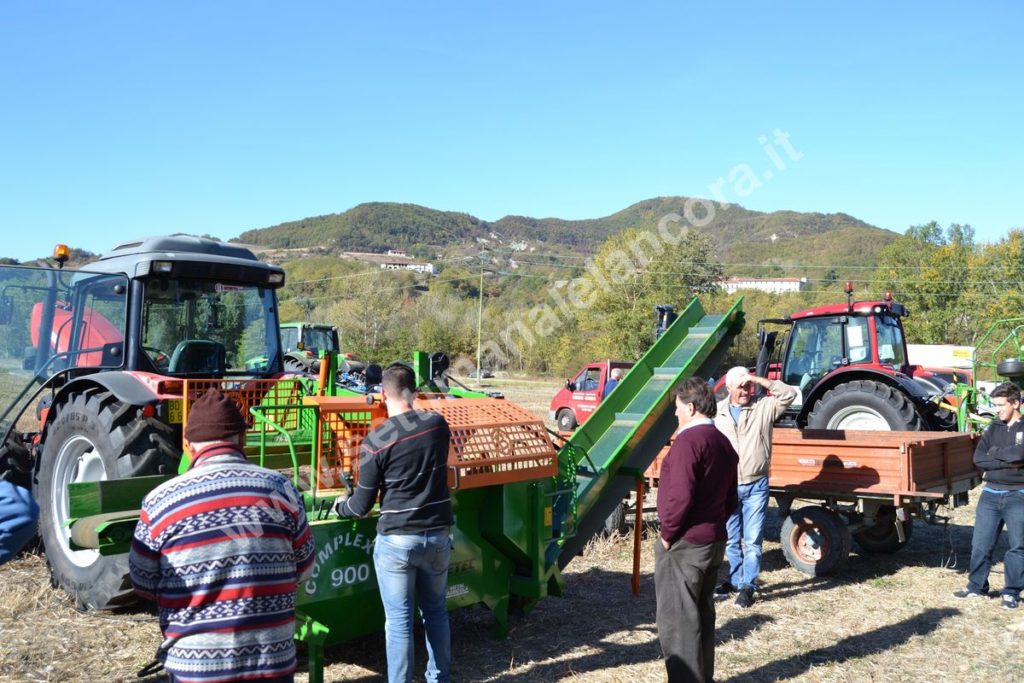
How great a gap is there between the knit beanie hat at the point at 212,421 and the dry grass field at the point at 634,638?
2451mm

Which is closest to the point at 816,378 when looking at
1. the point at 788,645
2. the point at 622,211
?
the point at 788,645

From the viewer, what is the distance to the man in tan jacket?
20.3 feet

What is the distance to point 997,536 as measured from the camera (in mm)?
6395

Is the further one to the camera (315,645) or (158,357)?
(158,357)

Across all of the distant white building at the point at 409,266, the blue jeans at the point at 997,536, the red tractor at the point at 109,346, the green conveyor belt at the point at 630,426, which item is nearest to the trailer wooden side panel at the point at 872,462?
the blue jeans at the point at 997,536

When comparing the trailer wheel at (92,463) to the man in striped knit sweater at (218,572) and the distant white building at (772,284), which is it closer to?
the man in striped knit sweater at (218,572)

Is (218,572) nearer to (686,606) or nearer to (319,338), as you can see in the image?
(686,606)

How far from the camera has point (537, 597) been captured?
203 inches

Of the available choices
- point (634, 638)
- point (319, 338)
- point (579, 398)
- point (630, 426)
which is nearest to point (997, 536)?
point (630, 426)

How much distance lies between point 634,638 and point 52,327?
4.69 meters

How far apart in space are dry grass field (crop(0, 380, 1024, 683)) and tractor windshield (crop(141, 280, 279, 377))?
172 cm

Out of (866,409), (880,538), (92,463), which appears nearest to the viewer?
(92,463)

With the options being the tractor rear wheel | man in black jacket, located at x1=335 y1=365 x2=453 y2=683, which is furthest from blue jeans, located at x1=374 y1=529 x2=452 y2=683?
the tractor rear wheel

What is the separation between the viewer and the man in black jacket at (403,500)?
384 cm
